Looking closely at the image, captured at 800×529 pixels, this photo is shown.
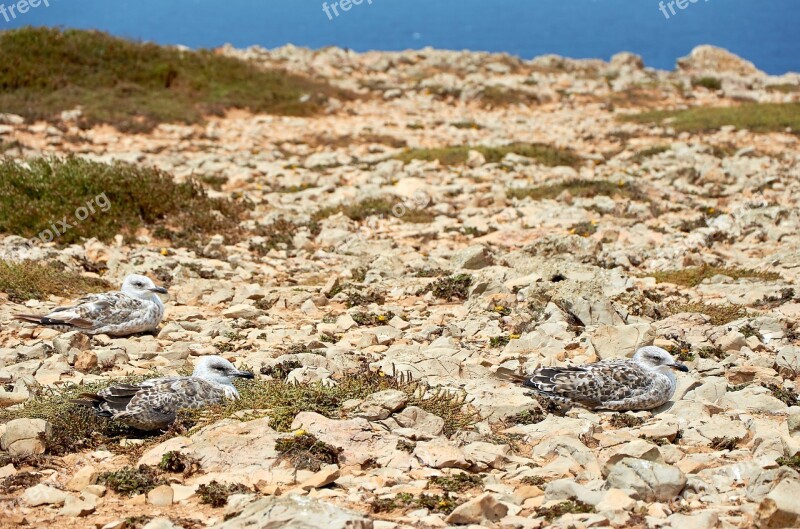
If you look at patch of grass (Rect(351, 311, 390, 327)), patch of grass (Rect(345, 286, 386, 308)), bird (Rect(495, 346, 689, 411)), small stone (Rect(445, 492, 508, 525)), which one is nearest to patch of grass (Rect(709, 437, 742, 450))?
bird (Rect(495, 346, 689, 411))

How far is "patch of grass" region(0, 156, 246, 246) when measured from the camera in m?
14.3

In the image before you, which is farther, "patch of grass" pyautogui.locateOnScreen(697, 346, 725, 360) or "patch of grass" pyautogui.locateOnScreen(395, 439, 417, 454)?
"patch of grass" pyautogui.locateOnScreen(697, 346, 725, 360)

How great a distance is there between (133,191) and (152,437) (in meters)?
9.11

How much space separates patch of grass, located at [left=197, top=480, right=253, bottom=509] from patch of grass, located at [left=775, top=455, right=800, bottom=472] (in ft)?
11.6

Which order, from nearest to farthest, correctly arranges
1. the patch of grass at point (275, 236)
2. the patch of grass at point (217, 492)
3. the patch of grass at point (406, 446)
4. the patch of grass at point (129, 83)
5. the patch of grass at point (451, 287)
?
1. the patch of grass at point (217, 492)
2. the patch of grass at point (406, 446)
3. the patch of grass at point (451, 287)
4. the patch of grass at point (275, 236)
5. the patch of grass at point (129, 83)

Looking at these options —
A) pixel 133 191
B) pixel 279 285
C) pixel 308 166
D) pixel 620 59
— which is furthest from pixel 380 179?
pixel 620 59

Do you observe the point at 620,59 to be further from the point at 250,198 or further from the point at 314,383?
the point at 314,383

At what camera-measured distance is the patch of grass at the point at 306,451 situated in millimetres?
6352

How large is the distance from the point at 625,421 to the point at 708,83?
108 ft

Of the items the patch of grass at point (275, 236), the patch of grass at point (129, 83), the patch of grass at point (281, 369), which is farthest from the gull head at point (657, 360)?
the patch of grass at point (129, 83)

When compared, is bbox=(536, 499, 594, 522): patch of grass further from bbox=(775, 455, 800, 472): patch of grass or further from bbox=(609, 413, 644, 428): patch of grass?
bbox=(609, 413, 644, 428): patch of grass

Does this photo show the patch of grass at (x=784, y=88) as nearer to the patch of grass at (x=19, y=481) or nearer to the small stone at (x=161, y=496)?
the small stone at (x=161, y=496)

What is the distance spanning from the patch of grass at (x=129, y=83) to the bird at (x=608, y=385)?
730 inches

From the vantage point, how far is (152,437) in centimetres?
720
